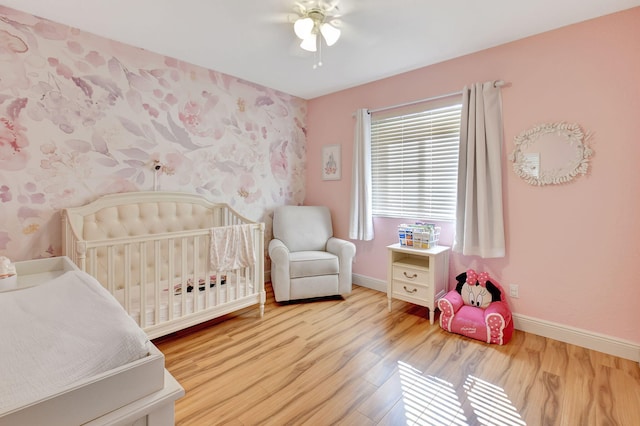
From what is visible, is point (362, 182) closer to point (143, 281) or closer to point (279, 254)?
point (279, 254)

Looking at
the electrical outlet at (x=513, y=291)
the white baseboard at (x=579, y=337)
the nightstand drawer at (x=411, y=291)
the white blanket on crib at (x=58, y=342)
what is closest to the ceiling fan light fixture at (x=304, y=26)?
the white blanket on crib at (x=58, y=342)

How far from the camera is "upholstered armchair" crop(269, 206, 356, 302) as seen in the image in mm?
2955

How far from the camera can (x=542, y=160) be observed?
232 centimetres

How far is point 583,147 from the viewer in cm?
217

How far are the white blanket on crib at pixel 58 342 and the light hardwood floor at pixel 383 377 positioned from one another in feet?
3.35

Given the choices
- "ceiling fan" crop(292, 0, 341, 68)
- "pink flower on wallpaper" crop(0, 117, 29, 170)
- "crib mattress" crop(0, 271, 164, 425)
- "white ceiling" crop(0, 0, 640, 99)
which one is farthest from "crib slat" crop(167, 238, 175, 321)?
"ceiling fan" crop(292, 0, 341, 68)

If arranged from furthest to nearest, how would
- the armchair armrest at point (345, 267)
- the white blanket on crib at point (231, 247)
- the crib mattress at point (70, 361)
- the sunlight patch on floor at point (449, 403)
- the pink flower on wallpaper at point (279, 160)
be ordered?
the pink flower on wallpaper at point (279, 160) → the armchair armrest at point (345, 267) → the white blanket on crib at point (231, 247) → the sunlight patch on floor at point (449, 403) → the crib mattress at point (70, 361)

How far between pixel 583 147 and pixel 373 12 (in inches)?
69.6

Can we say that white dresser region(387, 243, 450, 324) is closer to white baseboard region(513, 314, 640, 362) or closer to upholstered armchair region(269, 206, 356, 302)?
upholstered armchair region(269, 206, 356, 302)

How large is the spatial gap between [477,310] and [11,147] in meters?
3.61

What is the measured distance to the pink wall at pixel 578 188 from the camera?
204 centimetres

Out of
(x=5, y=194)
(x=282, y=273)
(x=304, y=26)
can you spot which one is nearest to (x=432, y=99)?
(x=304, y=26)

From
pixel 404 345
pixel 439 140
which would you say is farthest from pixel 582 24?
pixel 404 345

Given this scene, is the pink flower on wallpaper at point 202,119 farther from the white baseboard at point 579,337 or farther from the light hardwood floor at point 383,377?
the white baseboard at point 579,337
